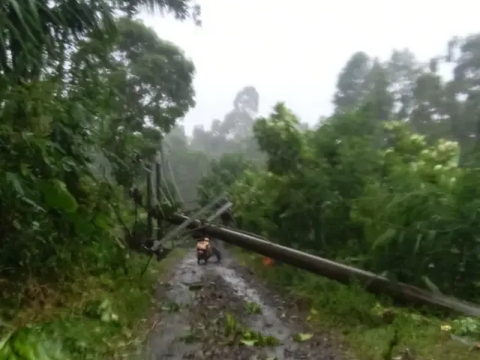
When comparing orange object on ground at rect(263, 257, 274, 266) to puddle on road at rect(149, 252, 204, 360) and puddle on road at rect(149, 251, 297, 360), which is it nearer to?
puddle on road at rect(149, 251, 297, 360)

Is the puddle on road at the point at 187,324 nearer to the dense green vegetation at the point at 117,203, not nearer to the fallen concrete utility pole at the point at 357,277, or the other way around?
the dense green vegetation at the point at 117,203

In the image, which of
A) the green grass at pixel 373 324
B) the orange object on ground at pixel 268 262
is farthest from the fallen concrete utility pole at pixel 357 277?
the orange object on ground at pixel 268 262

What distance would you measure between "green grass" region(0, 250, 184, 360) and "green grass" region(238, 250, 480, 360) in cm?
236

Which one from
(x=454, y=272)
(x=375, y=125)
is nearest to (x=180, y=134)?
(x=375, y=125)

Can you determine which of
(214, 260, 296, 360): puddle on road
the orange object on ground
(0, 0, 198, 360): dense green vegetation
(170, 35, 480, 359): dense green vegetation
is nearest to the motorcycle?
(170, 35, 480, 359): dense green vegetation

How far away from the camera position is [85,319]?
591 cm

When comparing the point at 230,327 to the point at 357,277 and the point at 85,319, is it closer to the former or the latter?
the point at 85,319

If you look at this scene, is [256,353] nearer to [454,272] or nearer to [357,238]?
[454,272]

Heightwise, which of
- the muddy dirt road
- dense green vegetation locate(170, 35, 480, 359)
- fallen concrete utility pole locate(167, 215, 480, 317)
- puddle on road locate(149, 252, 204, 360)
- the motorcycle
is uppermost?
dense green vegetation locate(170, 35, 480, 359)

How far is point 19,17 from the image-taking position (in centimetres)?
488

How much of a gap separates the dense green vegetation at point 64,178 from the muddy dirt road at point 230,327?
52cm

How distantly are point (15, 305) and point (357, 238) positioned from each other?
5871 millimetres

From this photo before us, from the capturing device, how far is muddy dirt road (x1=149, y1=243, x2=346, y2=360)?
554cm

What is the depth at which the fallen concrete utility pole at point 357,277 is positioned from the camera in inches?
239
